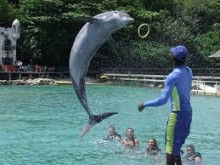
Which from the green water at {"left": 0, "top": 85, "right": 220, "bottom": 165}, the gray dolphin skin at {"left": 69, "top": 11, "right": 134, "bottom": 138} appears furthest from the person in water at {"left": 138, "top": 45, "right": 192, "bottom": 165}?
the green water at {"left": 0, "top": 85, "right": 220, "bottom": 165}

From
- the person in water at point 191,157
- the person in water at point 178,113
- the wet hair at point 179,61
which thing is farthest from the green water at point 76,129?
the wet hair at point 179,61

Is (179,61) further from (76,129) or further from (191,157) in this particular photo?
(76,129)

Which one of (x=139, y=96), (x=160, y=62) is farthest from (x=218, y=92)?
(x=160, y=62)

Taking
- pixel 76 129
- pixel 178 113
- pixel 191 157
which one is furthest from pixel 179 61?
pixel 76 129

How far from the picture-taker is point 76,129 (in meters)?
18.1

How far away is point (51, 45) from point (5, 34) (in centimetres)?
377

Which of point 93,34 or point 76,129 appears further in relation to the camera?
point 76,129

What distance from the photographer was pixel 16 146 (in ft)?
47.8

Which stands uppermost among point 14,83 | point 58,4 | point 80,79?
point 58,4

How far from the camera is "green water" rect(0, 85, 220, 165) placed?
13198mm

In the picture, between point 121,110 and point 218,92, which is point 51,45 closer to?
point 218,92

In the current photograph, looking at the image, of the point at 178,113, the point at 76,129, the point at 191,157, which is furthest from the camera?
the point at 76,129

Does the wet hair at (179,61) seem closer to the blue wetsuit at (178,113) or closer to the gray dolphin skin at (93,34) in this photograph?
the blue wetsuit at (178,113)

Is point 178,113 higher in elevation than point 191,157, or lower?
higher
